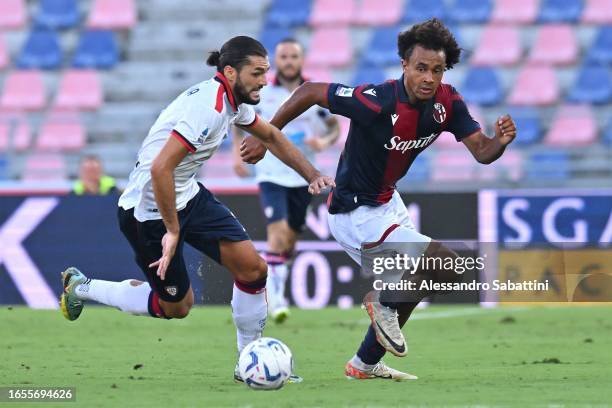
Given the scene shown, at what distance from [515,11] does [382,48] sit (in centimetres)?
219

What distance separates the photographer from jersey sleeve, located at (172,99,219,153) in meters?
6.48

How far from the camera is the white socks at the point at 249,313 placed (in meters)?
7.21

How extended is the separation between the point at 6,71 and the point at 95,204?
7.12 meters

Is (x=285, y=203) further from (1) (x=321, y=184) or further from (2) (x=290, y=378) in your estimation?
(1) (x=321, y=184)

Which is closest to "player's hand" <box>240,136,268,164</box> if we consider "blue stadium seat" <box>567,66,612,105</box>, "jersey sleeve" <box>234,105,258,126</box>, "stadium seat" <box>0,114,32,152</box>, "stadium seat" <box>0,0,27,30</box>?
"jersey sleeve" <box>234,105,258,126</box>

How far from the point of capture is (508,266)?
41.2ft

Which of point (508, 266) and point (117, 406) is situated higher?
point (508, 266)

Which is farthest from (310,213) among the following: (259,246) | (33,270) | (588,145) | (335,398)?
(335,398)

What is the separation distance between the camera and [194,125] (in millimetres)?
6535

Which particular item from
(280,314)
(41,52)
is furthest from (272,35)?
(280,314)

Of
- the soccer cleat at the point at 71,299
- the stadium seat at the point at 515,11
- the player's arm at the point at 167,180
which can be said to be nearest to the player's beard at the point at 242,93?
the player's arm at the point at 167,180

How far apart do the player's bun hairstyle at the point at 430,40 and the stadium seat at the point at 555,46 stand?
38.1 ft

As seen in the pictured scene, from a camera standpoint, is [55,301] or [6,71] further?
[6,71]

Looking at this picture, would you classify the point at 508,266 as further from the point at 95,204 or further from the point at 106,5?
the point at 106,5
